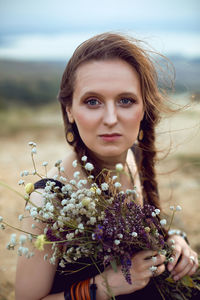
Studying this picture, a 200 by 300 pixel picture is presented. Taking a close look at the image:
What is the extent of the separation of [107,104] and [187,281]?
126 cm

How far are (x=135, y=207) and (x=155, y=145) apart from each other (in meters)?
1.25

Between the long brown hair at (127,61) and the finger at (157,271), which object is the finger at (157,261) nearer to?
the finger at (157,271)

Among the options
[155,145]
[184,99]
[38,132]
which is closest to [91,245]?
[155,145]

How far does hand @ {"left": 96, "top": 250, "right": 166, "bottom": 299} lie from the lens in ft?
6.05

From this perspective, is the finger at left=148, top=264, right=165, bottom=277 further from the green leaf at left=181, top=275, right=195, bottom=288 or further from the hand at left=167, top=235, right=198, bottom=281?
the green leaf at left=181, top=275, right=195, bottom=288

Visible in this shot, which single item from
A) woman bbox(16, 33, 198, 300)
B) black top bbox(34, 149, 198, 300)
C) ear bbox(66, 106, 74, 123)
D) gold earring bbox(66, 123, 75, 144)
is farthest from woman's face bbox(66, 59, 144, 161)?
black top bbox(34, 149, 198, 300)

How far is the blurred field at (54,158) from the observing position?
3.36m

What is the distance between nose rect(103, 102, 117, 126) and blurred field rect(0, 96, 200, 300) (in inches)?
26.7

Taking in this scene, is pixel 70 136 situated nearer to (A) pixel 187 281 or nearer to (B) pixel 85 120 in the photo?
(B) pixel 85 120

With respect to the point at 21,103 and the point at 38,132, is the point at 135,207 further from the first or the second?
the point at 21,103

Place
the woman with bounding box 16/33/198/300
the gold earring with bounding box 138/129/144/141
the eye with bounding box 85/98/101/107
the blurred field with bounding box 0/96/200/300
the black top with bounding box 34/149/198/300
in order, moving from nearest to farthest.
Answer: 1. the woman with bounding box 16/33/198/300
2. the eye with bounding box 85/98/101/107
3. the black top with bounding box 34/149/198/300
4. the gold earring with bounding box 138/129/144/141
5. the blurred field with bounding box 0/96/200/300

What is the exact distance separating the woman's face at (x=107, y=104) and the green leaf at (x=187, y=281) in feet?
3.08

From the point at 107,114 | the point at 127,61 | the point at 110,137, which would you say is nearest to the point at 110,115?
the point at 107,114

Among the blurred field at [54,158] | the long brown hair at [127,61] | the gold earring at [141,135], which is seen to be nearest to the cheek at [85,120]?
the long brown hair at [127,61]
